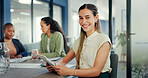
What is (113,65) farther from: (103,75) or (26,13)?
(26,13)

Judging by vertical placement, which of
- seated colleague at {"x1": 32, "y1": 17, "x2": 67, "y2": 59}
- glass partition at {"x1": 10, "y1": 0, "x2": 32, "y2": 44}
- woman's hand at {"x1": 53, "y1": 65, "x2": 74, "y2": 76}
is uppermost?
glass partition at {"x1": 10, "y1": 0, "x2": 32, "y2": 44}

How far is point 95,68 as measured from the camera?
4.45 feet

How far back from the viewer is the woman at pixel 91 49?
1364mm

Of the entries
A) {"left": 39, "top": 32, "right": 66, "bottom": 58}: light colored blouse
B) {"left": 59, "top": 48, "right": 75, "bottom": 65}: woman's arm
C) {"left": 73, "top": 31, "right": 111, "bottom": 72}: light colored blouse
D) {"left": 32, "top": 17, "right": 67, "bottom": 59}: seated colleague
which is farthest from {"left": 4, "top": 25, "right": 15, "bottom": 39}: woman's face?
{"left": 73, "top": 31, "right": 111, "bottom": 72}: light colored blouse

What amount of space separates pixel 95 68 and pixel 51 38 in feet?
4.09

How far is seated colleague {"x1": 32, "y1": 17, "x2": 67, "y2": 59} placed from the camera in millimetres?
2377

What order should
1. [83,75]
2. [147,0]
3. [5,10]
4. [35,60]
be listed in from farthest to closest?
1. [5,10]
2. [147,0]
3. [35,60]
4. [83,75]

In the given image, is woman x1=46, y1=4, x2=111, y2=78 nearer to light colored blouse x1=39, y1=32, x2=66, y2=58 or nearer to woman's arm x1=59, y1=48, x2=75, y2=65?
woman's arm x1=59, y1=48, x2=75, y2=65

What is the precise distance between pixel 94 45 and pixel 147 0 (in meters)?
1.84

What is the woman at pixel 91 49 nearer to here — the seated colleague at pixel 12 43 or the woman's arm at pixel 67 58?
the woman's arm at pixel 67 58

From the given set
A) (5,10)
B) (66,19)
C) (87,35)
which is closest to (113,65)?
(87,35)

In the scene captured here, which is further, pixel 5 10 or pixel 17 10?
pixel 17 10

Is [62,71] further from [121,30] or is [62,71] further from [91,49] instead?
[121,30]

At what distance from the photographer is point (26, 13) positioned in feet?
14.0
